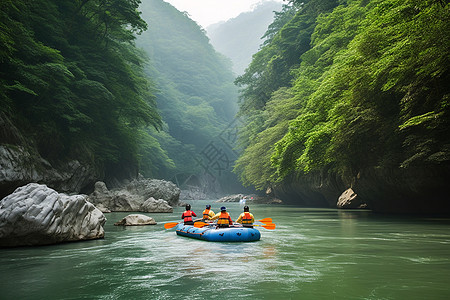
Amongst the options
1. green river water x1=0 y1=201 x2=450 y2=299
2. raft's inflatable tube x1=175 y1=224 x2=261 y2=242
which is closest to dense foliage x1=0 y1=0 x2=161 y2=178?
green river water x1=0 y1=201 x2=450 y2=299

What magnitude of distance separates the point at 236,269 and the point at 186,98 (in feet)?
236

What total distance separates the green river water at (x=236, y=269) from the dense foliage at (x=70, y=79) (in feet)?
32.0

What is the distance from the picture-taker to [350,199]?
79.0ft

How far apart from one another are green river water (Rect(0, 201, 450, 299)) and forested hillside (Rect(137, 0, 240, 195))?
38.4 meters

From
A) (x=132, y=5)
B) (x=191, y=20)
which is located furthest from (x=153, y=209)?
(x=191, y=20)

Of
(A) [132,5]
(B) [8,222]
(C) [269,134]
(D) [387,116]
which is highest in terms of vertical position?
(A) [132,5]

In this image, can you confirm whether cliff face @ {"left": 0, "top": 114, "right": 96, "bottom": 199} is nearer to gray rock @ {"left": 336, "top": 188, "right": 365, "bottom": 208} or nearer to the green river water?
the green river water

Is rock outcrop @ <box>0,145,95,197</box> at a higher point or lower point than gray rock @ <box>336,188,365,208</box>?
higher

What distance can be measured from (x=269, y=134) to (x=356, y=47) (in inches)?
632

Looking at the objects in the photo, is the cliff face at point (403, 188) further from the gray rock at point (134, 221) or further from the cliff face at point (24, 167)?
the cliff face at point (24, 167)

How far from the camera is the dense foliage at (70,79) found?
1648cm

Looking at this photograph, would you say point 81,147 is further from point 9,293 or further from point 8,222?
point 9,293

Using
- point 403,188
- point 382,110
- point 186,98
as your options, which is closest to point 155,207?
point 403,188

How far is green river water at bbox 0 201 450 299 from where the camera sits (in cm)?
505
